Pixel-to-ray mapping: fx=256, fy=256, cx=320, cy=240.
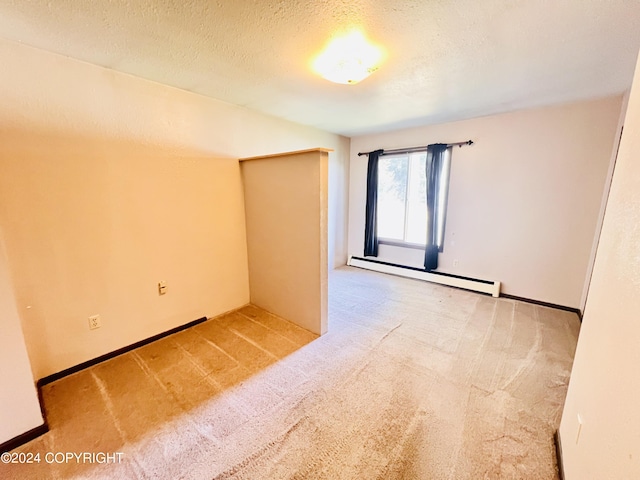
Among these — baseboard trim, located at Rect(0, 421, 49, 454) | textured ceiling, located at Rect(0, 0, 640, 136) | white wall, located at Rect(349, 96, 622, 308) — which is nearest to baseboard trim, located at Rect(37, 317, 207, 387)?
baseboard trim, located at Rect(0, 421, 49, 454)

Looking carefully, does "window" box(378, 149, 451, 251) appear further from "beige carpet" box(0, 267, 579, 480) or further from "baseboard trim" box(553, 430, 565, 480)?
"baseboard trim" box(553, 430, 565, 480)

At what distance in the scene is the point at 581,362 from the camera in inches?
49.7

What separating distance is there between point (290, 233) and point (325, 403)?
4.89 ft

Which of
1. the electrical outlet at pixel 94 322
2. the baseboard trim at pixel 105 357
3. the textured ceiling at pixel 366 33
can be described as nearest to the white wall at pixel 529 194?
the textured ceiling at pixel 366 33

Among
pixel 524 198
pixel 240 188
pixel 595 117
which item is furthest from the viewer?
pixel 524 198

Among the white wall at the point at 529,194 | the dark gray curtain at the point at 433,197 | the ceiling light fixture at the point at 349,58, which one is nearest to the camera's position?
the ceiling light fixture at the point at 349,58

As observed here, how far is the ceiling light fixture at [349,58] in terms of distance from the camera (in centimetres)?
162

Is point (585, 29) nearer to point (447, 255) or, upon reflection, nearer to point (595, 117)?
point (595, 117)

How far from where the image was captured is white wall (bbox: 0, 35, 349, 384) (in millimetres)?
1699

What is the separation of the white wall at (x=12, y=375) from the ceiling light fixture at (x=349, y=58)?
85.2 inches

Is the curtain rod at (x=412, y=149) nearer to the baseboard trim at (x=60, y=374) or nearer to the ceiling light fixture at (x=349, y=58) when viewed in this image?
the ceiling light fixture at (x=349, y=58)

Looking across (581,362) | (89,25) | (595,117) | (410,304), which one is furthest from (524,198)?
(89,25)

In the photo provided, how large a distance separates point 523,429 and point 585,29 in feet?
7.76

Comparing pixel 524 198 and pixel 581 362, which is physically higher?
pixel 524 198
